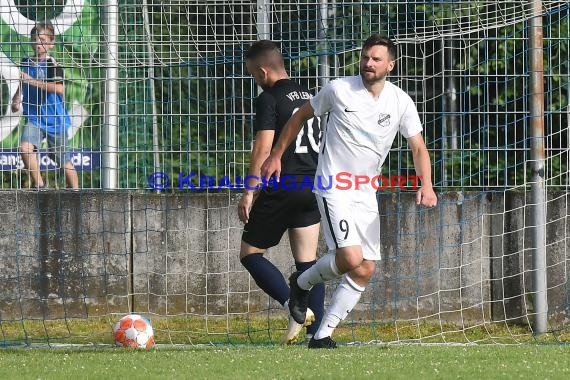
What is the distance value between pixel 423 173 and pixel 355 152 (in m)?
0.46

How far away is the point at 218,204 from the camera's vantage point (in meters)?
10.9

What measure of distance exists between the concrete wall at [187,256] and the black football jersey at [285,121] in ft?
7.16

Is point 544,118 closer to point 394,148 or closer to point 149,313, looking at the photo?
point 394,148

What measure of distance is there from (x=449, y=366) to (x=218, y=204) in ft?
13.9

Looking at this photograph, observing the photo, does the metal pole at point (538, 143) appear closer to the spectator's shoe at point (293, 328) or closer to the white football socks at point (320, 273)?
the spectator's shoe at point (293, 328)

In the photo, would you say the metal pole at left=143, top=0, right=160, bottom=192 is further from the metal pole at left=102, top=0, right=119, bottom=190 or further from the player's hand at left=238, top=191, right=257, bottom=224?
the player's hand at left=238, top=191, right=257, bottom=224

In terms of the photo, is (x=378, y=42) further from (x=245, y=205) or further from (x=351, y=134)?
(x=245, y=205)

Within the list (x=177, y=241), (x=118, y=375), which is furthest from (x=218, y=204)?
(x=118, y=375)

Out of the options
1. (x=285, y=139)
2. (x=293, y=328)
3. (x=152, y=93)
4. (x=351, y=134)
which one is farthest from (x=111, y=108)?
(x=351, y=134)

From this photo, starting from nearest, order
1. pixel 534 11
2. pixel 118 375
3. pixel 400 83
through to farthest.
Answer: pixel 118 375 → pixel 534 11 → pixel 400 83

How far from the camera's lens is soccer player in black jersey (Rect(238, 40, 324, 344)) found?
869 cm

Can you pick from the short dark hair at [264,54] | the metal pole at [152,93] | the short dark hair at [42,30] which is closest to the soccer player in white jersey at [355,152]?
the short dark hair at [264,54]

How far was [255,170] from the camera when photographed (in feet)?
27.9

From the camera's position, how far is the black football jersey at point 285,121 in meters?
8.69
